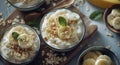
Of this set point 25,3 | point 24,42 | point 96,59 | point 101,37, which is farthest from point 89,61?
point 25,3

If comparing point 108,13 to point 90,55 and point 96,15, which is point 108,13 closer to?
point 96,15

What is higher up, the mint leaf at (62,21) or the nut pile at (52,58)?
the mint leaf at (62,21)

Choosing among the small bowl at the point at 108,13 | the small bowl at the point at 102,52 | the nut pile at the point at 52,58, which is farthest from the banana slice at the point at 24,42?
the small bowl at the point at 108,13

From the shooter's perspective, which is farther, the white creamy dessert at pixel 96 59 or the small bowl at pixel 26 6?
the small bowl at pixel 26 6

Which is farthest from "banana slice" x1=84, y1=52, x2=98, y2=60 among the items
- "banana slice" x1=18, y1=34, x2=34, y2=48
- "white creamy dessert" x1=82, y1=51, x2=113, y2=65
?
"banana slice" x1=18, y1=34, x2=34, y2=48

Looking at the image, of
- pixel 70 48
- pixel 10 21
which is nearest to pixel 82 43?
pixel 70 48

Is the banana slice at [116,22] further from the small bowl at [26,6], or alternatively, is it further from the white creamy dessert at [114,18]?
the small bowl at [26,6]
